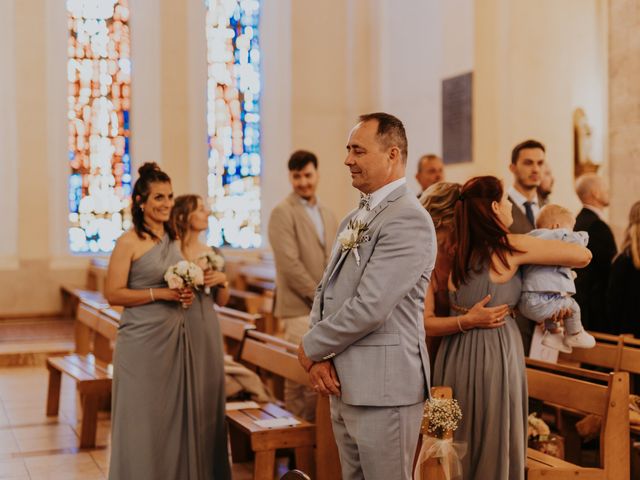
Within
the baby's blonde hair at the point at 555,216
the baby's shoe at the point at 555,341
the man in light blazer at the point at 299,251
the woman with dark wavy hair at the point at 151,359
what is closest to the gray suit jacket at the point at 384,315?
the baby's shoe at the point at 555,341

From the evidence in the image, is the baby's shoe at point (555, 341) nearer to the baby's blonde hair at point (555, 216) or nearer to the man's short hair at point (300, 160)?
the baby's blonde hair at point (555, 216)

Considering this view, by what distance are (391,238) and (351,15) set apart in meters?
11.4

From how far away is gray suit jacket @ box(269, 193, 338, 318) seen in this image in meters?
6.52

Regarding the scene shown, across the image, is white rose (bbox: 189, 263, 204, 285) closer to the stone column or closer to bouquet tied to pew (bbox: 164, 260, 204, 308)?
bouquet tied to pew (bbox: 164, 260, 204, 308)

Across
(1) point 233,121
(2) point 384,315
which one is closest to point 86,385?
(2) point 384,315

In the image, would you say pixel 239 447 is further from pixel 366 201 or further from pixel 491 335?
pixel 366 201

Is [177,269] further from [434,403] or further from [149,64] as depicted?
[149,64]

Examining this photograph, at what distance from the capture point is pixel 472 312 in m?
4.09

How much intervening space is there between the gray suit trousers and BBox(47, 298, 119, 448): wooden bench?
3.80 metres

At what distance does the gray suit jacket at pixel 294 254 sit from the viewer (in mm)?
6523

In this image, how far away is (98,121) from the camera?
14180 mm

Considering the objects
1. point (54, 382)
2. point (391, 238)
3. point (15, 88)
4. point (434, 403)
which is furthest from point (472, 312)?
point (15, 88)

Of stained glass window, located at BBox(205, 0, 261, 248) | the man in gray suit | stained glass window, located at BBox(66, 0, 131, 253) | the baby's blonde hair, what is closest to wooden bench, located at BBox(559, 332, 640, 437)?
the baby's blonde hair

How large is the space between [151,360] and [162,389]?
0.17 meters
